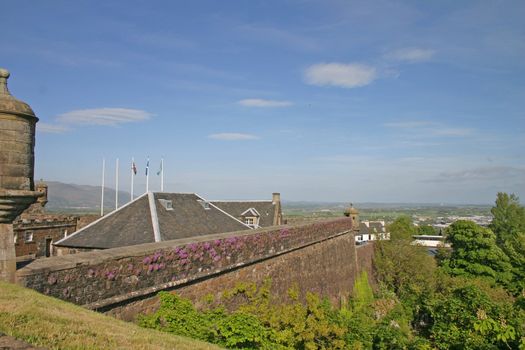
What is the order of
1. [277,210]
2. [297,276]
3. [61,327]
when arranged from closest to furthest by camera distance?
1. [61,327]
2. [297,276]
3. [277,210]

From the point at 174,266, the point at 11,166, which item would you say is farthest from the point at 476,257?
the point at 11,166

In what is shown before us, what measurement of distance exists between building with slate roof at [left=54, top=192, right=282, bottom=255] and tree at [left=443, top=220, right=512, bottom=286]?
20.4m

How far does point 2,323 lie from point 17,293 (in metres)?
1.44

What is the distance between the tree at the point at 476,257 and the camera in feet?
102

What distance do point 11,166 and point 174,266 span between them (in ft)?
14.2

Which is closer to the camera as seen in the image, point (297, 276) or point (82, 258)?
point (82, 258)

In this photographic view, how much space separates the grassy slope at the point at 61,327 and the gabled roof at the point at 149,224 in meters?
9.15

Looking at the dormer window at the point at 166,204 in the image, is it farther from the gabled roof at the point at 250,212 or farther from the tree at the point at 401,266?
the tree at the point at 401,266

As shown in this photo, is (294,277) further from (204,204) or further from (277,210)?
(277,210)

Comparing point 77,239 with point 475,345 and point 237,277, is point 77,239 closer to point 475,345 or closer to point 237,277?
point 237,277

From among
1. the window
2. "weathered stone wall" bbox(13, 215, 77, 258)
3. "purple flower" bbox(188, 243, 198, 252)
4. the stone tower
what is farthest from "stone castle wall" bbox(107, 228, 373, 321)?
the window

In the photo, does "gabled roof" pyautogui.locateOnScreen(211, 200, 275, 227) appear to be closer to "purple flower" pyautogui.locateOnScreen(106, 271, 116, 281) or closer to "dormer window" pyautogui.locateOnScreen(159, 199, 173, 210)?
"dormer window" pyautogui.locateOnScreen(159, 199, 173, 210)

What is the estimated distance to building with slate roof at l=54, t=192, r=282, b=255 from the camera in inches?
603

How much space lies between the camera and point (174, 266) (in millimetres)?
9586
